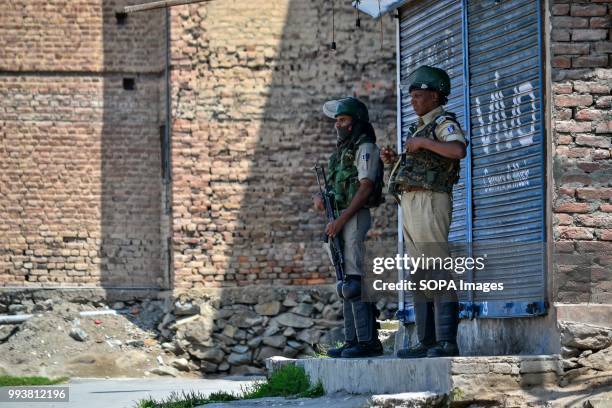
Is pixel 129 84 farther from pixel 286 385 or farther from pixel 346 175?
pixel 346 175

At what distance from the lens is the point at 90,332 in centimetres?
1791

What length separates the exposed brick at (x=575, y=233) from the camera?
8.10 metres

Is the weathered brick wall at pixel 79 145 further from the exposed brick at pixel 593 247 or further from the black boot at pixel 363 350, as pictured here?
the exposed brick at pixel 593 247

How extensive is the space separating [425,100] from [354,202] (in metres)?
1.03

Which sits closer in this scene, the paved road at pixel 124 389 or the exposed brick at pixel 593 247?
the exposed brick at pixel 593 247

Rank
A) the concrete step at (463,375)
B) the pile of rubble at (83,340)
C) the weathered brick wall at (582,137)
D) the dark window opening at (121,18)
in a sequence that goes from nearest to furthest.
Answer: the concrete step at (463,375) → the weathered brick wall at (582,137) → the pile of rubble at (83,340) → the dark window opening at (121,18)

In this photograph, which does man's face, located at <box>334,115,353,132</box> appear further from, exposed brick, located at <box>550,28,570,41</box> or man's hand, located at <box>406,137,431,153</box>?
exposed brick, located at <box>550,28,570,41</box>

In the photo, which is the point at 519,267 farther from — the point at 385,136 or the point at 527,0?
the point at 385,136

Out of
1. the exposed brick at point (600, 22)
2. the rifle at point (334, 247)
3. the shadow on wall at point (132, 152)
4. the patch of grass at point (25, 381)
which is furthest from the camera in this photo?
the shadow on wall at point (132, 152)

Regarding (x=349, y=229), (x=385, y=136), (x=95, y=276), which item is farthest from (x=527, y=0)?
(x=95, y=276)

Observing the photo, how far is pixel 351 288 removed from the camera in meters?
9.05

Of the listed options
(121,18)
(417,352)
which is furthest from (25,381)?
(417,352)

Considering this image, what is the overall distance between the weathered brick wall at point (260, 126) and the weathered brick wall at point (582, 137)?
10.2 metres

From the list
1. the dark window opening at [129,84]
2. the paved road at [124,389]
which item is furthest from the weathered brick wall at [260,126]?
the paved road at [124,389]
